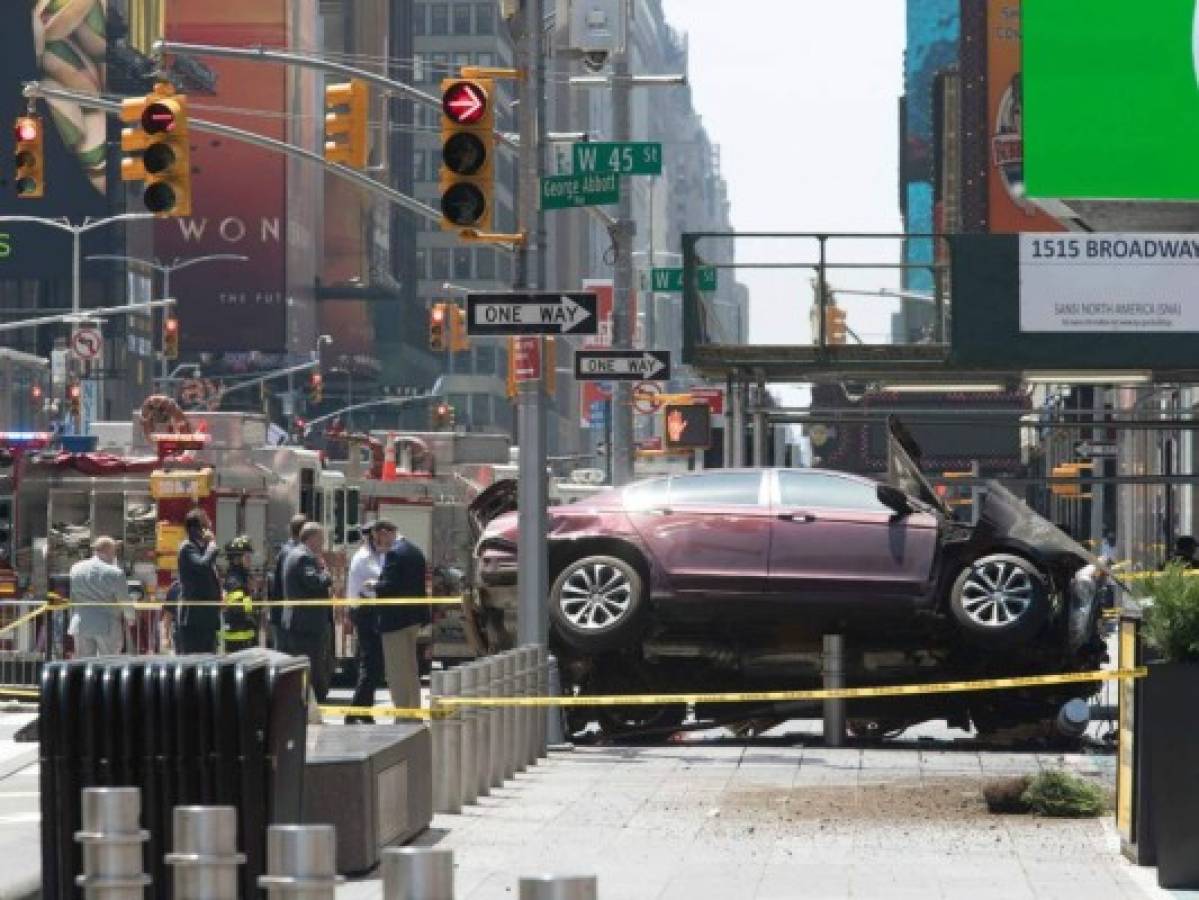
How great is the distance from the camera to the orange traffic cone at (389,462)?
39775 millimetres

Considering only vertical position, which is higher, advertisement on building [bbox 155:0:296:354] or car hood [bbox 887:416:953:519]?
advertisement on building [bbox 155:0:296:354]

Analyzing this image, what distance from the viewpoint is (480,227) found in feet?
75.4

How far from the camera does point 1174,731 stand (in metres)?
13.7

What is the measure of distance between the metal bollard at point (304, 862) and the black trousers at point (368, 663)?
1729 centimetres

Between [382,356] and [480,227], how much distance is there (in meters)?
175

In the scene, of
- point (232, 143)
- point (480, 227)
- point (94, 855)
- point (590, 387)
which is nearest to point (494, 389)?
point (232, 143)

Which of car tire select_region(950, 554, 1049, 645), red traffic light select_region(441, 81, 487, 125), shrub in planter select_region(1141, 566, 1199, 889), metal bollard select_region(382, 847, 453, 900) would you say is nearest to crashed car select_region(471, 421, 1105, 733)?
car tire select_region(950, 554, 1049, 645)

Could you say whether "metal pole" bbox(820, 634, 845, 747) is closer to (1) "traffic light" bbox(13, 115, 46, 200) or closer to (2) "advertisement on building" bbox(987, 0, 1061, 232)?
(1) "traffic light" bbox(13, 115, 46, 200)

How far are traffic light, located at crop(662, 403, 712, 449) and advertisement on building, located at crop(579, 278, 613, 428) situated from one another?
1.20 meters

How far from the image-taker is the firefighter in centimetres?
2736

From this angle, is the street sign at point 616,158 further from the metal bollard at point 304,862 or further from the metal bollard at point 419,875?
the metal bollard at point 419,875

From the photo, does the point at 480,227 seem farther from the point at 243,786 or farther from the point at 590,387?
the point at 590,387

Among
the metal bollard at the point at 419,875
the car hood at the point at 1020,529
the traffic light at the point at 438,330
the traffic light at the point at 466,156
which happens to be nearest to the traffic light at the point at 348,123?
the traffic light at the point at 466,156

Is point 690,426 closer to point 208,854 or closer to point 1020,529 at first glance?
point 1020,529
